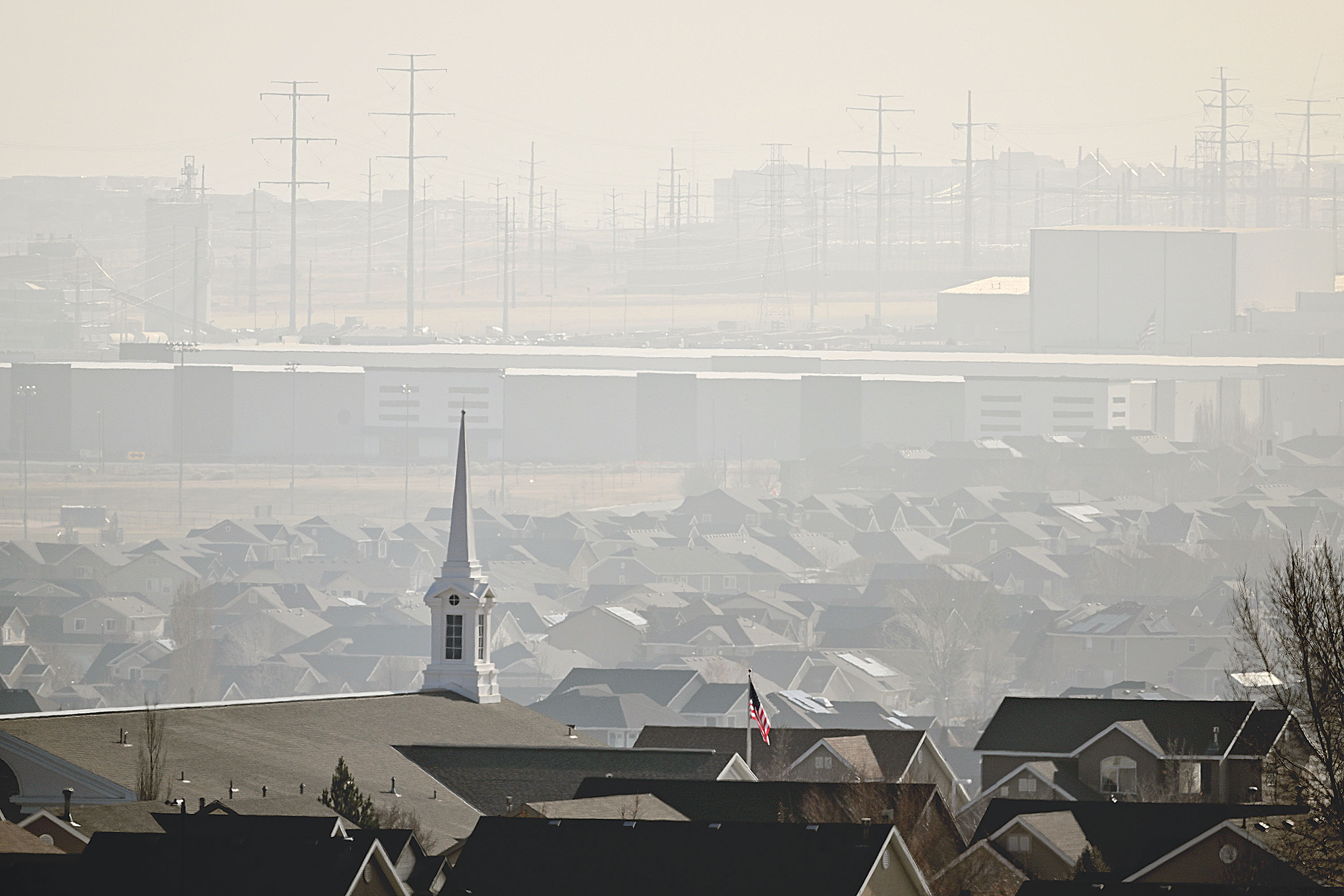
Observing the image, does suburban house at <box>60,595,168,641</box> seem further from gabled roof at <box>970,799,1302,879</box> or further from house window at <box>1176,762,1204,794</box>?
gabled roof at <box>970,799,1302,879</box>

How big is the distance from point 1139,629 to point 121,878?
104801mm

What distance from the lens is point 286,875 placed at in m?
26.8

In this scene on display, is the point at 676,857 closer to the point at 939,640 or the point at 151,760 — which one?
the point at 151,760

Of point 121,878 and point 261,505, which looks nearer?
point 121,878

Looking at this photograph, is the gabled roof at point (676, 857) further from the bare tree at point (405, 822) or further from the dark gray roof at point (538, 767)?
the dark gray roof at point (538, 767)

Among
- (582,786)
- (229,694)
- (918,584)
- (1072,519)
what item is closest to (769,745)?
(582,786)

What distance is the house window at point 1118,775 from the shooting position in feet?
151

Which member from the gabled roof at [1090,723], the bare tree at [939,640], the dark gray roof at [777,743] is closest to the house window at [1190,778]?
the gabled roof at [1090,723]

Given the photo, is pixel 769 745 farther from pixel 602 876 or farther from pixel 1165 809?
pixel 602 876

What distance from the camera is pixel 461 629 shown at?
5166cm

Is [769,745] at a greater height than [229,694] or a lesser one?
greater

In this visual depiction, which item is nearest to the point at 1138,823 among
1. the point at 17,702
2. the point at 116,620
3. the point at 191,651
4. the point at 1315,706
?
the point at 1315,706

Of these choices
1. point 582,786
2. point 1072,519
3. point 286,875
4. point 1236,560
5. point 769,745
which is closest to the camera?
point 286,875

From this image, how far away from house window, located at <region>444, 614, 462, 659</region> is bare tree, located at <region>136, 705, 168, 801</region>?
10385 mm
